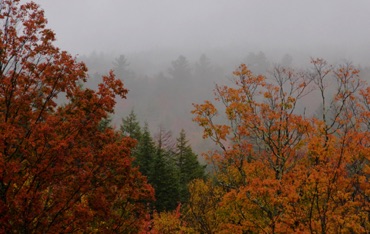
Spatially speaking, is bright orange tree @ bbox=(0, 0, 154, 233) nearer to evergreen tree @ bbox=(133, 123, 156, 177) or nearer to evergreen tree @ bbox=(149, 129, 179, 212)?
evergreen tree @ bbox=(149, 129, 179, 212)

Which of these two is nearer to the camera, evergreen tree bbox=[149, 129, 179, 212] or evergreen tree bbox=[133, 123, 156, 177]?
evergreen tree bbox=[149, 129, 179, 212]

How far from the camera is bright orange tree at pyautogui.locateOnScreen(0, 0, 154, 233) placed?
7.31 m

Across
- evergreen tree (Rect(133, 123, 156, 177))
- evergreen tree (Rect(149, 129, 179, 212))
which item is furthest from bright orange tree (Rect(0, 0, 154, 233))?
evergreen tree (Rect(133, 123, 156, 177))

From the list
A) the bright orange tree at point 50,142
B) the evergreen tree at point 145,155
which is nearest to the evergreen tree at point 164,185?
the evergreen tree at point 145,155

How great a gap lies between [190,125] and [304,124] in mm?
119703

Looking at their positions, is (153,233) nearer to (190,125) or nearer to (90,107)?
(90,107)

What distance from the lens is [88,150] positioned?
26.9 ft

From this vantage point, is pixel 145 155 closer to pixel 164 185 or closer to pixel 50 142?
pixel 164 185

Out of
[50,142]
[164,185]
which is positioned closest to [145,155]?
[164,185]

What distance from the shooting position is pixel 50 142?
23.5 ft

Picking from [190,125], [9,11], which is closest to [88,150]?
[9,11]

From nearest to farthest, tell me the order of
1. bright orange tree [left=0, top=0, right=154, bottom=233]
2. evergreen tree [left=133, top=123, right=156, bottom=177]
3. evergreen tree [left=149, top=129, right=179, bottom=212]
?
1. bright orange tree [left=0, top=0, right=154, bottom=233]
2. evergreen tree [left=149, top=129, right=179, bottom=212]
3. evergreen tree [left=133, top=123, right=156, bottom=177]

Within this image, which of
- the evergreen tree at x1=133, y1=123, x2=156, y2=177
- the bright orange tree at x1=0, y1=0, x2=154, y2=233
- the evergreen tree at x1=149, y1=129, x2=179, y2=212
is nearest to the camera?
the bright orange tree at x1=0, y1=0, x2=154, y2=233

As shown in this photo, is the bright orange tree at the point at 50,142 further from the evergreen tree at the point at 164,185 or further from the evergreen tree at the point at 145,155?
the evergreen tree at the point at 145,155
